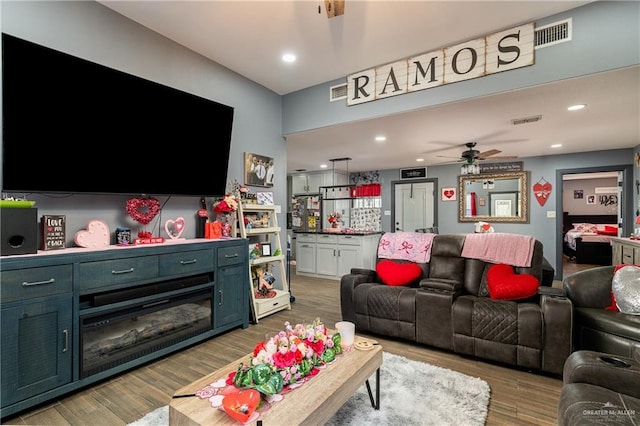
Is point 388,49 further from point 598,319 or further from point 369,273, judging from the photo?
point 598,319

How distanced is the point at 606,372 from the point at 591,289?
140cm

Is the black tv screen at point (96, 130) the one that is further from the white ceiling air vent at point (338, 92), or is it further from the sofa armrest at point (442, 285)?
the sofa armrest at point (442, 285)

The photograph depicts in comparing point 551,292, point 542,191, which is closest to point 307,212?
point 542,191

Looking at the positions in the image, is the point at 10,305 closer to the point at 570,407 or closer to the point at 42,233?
the point at 42,233

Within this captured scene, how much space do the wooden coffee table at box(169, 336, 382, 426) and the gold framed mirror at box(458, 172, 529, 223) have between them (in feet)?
20.7

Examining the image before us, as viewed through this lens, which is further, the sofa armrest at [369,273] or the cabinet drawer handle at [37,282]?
the sofa armrest at [369,273]

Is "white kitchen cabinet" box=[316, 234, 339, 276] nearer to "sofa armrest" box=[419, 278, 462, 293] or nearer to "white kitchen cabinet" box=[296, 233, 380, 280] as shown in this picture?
"white kitchen cabinet" box=[296, 233, 380, 280]

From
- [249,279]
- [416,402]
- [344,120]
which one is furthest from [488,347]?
[344,120]

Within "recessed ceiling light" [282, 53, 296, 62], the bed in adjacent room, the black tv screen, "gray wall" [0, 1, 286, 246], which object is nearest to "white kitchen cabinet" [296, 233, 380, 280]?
"gray wall" [0, 1, 286, 246]

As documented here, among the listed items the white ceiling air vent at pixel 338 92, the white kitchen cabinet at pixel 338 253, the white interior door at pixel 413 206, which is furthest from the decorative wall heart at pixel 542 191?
the white ceiling air vent at pixel 338 92

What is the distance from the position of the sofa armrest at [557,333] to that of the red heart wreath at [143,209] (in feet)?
11.1

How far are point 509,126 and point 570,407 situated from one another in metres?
3.87

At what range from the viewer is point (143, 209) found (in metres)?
2.77

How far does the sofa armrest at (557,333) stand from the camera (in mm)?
2240
